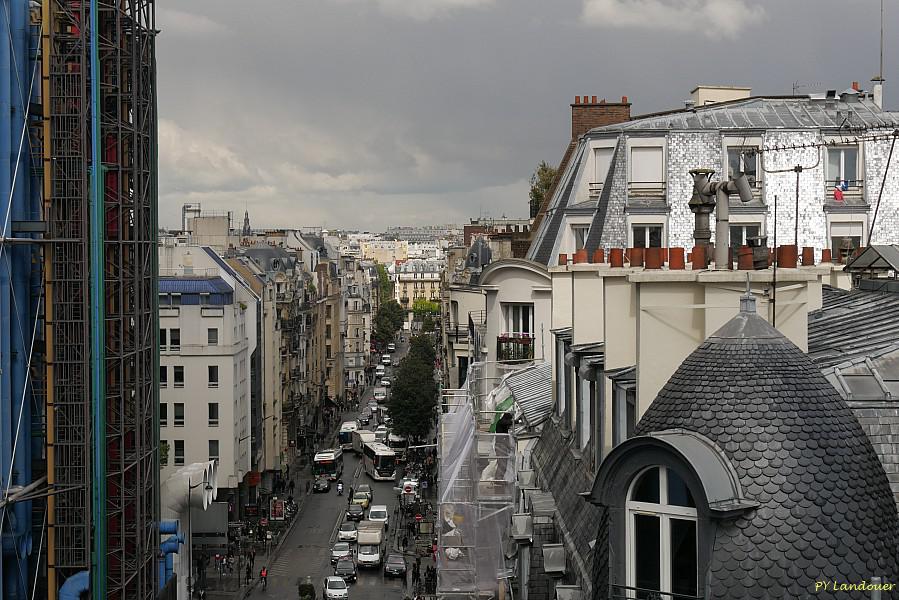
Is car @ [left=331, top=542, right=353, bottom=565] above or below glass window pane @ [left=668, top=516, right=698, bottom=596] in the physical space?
below

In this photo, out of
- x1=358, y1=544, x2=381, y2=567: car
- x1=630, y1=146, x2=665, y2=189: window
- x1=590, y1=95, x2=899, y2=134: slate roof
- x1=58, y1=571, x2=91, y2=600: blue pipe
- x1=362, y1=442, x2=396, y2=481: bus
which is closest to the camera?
x1=58, y1=571, x2=91, y2=600: blue pipe

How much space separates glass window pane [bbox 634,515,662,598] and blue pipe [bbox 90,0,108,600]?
25352 mm

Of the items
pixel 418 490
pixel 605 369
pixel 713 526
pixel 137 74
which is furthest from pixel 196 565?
pixel 713 526

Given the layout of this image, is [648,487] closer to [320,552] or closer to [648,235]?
[648,235]

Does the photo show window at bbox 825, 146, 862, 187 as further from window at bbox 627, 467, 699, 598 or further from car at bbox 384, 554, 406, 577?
car at bbox 384, 554, 406, 577

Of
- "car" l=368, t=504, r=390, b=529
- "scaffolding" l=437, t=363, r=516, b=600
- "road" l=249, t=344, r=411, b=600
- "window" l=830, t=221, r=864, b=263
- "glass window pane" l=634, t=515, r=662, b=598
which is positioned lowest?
"road" l=249, t=344, r=411, b=600

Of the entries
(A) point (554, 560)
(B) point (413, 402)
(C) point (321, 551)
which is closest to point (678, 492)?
(A) point (554, 560)

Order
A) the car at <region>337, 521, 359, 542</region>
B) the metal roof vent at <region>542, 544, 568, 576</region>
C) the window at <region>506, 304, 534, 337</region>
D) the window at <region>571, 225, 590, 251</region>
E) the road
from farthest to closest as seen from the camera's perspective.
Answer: the car at <region>337, 521, 359, 542</region>, the road, the window at <region>506, 304, 534, 337</region>, the window at <region>571, 225, 590, 251</region>, the metal roof vent at <region>542, 544, 568, 576</region>

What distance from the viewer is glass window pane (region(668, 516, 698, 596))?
9922 millimetres

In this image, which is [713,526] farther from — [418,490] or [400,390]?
[400,390]

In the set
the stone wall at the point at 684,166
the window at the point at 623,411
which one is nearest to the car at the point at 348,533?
the stone wall at the point at 684,166

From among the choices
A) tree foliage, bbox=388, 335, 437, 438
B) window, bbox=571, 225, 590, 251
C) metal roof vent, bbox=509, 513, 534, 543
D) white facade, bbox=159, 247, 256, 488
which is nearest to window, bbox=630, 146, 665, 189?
window, bbox=571, 225, 590, 251

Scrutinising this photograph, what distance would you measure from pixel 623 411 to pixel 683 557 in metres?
4.24

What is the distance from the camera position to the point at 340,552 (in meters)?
57.9
